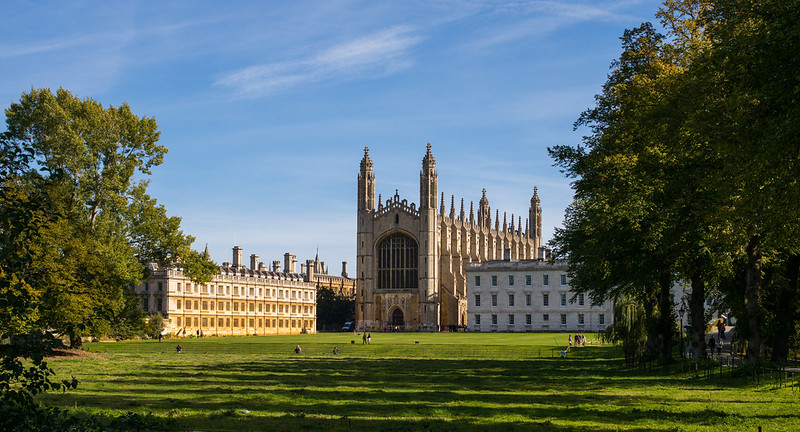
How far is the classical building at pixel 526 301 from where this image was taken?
10312 cm

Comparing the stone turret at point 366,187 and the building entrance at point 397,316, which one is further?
the stone turret at point 366,187

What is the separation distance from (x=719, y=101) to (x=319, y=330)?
12025 centimetres

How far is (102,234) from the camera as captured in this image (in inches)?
1703

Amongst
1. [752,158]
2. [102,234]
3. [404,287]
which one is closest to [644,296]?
[752,158]

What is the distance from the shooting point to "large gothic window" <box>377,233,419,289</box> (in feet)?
404

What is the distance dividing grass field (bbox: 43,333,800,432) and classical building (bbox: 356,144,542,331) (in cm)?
8334

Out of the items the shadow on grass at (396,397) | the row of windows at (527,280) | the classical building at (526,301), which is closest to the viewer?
the shadow on grass at (396,397)

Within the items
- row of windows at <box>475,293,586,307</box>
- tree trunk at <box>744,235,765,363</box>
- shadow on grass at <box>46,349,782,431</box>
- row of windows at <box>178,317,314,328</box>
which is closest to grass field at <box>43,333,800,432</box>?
shadow on grass at <box>46,349,782,431</box>

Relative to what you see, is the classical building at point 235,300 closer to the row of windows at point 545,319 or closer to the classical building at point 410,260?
the classical building at point 410,260

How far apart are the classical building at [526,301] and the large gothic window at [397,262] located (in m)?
16.2

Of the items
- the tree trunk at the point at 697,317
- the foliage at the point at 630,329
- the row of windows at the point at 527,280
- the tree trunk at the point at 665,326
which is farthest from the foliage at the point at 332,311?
the tree trunk at the point at 697,317

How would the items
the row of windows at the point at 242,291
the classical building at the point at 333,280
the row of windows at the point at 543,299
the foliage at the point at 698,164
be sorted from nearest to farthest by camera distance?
1. the foliage at the point at 698,164
2. the row of windows at the point at 242,291
3. the row of windows at the point at 543,299
4. the classical building at the point at 333,280

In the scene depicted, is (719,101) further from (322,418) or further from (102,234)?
(102,234)

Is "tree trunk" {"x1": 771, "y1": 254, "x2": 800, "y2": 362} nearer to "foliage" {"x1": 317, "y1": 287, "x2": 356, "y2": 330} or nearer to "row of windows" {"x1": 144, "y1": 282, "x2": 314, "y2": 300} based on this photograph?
"row of windows" {"x1": 144, "y1": 282, "x2": 314, "y2": 300}
